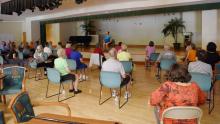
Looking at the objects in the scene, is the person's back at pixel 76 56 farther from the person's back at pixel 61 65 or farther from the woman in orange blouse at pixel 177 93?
the woman in orange blouse at pixel 177 93

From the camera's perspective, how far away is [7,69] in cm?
511

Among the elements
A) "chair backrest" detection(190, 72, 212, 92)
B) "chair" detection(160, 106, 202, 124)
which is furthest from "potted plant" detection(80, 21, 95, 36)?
"chair" detection(160, 106, 202, 124)

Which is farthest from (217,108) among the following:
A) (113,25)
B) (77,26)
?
(77,26)

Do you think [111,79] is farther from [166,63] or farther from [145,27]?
[145,27]

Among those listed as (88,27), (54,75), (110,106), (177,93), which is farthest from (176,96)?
(88,27)

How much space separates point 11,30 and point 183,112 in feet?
59.0

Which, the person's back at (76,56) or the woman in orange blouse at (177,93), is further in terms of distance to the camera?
the person's back at (76,56)

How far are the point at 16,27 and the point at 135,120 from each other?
1636cm

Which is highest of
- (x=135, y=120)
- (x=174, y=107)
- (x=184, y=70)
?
(x=184, y=70)

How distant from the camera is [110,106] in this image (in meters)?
5.20

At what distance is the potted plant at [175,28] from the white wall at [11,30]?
35.4 feet

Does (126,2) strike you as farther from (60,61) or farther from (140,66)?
(60,61)

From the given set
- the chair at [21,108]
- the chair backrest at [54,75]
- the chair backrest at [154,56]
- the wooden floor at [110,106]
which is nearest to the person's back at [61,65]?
the chair backrest at [54,75]

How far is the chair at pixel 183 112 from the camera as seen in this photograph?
245cm
